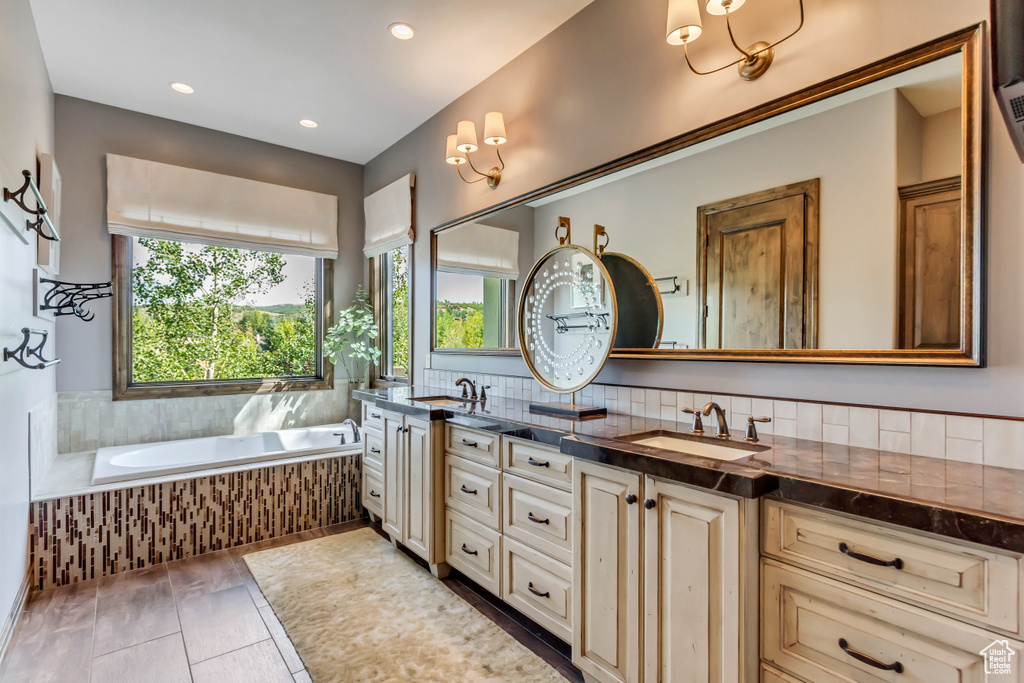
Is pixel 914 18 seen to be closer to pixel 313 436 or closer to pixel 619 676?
pixel 619 676

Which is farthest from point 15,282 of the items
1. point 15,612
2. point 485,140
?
point 485,140

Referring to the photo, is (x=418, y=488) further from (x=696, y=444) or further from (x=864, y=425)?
(x=864, y=425)

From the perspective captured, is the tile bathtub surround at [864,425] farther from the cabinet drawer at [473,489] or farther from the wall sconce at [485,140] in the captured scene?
the wall sconce at [485,140]

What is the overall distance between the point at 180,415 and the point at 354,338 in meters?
1.38

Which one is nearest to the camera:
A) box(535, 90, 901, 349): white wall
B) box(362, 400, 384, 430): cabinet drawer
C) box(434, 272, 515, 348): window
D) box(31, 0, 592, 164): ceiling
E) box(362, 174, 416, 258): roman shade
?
box(535, 90, 901, 349): white wall

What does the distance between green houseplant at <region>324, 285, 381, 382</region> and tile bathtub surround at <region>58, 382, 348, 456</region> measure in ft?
0.76

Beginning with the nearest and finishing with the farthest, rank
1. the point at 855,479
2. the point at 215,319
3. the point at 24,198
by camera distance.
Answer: the point at 855,479 < the point at 24,198 < the point at 215,319

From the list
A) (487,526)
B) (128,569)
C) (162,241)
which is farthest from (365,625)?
(162,241)

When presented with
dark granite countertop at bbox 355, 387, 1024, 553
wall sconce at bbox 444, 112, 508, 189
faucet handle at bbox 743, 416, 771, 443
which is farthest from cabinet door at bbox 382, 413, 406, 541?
faucet handle at bbox 743, 416, 771, 443

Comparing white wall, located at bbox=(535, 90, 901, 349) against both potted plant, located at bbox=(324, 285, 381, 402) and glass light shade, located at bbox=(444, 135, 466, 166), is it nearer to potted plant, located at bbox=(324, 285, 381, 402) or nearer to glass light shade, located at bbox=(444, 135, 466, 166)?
glass light shade, located at bbox=(444, 135, 466, 166)

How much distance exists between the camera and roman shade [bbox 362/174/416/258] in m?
3.79

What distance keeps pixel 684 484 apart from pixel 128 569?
2962 mm

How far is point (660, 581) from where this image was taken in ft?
4.75

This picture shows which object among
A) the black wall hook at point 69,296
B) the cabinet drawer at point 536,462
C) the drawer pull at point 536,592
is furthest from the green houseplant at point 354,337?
the drawer pull at point 536,592
